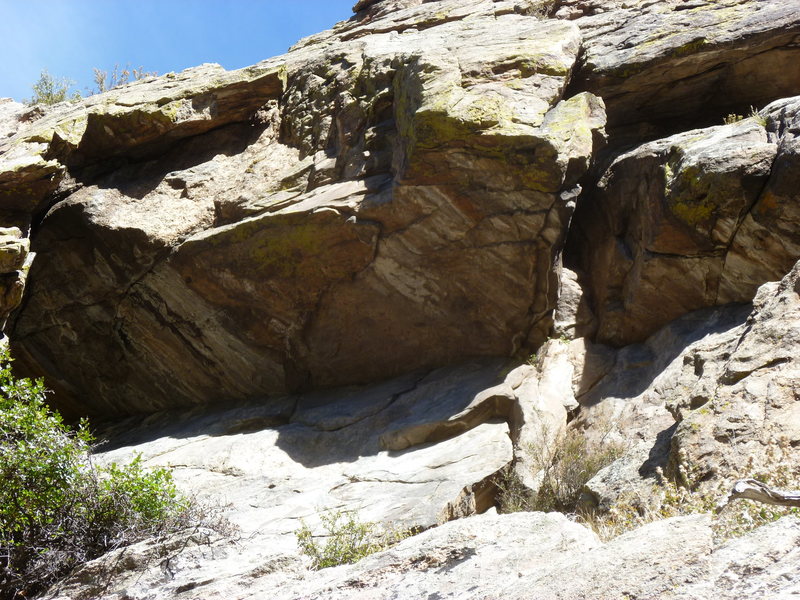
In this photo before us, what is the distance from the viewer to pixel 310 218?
12.2 meters

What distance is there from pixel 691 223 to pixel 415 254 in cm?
376

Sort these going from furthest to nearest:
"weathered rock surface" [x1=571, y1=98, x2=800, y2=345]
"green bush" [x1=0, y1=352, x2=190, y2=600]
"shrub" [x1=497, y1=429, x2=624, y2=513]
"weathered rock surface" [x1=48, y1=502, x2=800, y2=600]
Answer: "weathered rock surface" [x1=571, y1=98, x2=800, y2=345]
"shrub" [x1=497, y1=429, x2=624, y2=513]
"green bush" [x1=0, y1=352, x2=190, y2=600]
"weathered rock surface" [x1=48, y1=502, x2=800, y2=600]

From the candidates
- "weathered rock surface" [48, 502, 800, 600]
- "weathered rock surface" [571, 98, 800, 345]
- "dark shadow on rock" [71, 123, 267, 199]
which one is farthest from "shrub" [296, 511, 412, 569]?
"dark shadow on rock" [71, 123, 267, 199]

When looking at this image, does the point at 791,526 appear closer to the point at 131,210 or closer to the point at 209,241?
the point at 209,241

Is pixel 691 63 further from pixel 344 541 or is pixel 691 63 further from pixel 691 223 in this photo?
pixel 344 541

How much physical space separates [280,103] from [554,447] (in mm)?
7920

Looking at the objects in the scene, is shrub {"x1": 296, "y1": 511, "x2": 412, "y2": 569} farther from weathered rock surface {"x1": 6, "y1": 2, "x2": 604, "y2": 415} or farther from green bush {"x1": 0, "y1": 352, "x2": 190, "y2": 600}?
weathered rock surface {"x1": 6, "y1": 2, "x2": 604, "y2": 415}

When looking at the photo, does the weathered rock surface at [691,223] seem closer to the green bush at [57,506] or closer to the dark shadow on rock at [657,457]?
the dark shadow on rock at [657,457]

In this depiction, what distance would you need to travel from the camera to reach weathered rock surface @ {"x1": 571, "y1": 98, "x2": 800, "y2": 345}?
10.3m

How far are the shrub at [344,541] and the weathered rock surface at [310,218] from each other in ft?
13.6

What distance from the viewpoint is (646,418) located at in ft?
33.4

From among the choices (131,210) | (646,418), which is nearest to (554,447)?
(646,418)

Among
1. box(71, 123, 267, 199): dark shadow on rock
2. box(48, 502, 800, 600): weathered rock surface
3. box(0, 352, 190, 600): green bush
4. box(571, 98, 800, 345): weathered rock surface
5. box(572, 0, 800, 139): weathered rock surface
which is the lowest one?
box(48, 502, 800, 600): weathered rock surface

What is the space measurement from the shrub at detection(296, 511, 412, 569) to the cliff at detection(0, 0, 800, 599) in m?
0.39
